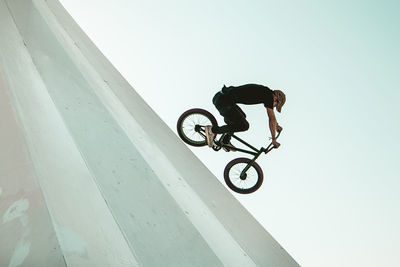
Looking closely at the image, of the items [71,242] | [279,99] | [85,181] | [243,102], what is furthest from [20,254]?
[279,99]

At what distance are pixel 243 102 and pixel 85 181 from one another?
10.9 ft

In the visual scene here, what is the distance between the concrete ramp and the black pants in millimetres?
1644

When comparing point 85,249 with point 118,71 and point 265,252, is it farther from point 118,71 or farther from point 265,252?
point 118,71

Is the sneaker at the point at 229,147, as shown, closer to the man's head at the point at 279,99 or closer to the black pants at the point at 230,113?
the black pants at the point at 230,113

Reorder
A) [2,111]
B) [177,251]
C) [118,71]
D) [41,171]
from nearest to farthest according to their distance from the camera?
[41,171]
[2,111]
[177,251]
[118,71]

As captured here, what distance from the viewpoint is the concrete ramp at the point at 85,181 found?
2.74ft

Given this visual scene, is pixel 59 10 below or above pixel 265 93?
below

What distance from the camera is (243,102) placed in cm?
417

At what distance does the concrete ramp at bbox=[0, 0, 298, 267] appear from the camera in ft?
2.74

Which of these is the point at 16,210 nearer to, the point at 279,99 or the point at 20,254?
the point at 20,254

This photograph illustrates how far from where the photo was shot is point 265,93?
404 centimetres

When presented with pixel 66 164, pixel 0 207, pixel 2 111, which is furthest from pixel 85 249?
pixel 2 111

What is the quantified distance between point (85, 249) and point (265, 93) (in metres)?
3.66

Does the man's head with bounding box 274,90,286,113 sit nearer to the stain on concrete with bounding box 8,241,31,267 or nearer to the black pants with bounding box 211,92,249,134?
the black pants with bounding box 211,92,249,134
